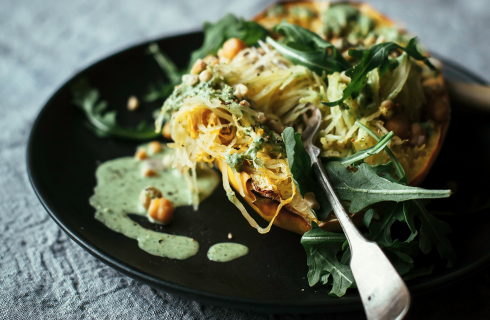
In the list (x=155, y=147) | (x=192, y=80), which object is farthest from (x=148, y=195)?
(x=192, y=80)

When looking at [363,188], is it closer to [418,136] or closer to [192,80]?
[418,136]

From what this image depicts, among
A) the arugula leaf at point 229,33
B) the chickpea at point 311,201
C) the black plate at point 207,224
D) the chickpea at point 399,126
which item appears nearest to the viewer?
the black plate at point 207,224

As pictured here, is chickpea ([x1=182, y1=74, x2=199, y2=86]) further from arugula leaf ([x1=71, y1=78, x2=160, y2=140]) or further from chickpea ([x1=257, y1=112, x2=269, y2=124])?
arugula leaf ([x1=71, y1=78, x2=160, y2=140])

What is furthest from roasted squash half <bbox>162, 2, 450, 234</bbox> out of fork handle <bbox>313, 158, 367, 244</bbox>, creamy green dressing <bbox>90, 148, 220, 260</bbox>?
creamy green dressing <bbox>90, 148, 220, 260</bbox>

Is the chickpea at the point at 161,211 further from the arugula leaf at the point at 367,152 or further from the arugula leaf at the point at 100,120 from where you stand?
the arugula leaf at the point at 367,152

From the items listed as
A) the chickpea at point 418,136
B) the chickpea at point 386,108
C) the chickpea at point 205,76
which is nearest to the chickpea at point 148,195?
the chickpea at point 205,76

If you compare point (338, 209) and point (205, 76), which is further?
point (205, 76)

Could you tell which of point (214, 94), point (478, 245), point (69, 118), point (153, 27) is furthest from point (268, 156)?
point (153, 27)
